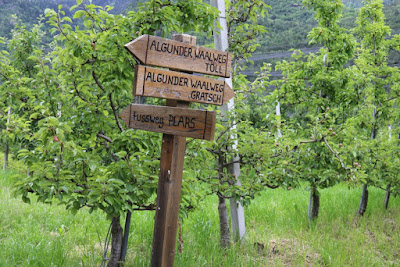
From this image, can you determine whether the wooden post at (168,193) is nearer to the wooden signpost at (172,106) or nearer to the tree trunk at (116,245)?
the wooden signpost at (172,106)

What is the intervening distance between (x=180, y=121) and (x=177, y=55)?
45 cm

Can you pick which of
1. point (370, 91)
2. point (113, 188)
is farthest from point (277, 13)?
point (113, 188)

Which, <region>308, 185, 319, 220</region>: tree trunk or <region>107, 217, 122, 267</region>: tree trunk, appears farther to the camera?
A: <region>308, 185, 319, 220</region>: tree trunk

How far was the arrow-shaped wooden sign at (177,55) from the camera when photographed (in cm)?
246

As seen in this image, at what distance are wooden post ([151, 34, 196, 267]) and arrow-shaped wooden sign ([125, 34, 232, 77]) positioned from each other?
98mm

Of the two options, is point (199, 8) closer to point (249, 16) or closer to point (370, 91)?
point (249, 16)

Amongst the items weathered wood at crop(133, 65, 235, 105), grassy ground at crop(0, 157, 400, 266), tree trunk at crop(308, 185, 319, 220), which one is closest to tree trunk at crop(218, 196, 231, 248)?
grassy ground at crop(0, 157, 400, 266)

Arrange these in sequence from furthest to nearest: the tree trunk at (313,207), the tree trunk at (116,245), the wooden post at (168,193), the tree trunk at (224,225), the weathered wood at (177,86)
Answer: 1. the tree trunk at (313,207)
2. the tree trunk at (224,225)
3. the tree trunk at (116,245)
4. the wooden post at (168,193)
5. the weathered wood at (177,86)

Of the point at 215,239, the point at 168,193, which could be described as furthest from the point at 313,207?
the point at 168,193

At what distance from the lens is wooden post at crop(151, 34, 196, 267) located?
2.59 m

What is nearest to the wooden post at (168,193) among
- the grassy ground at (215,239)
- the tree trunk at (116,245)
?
the tree trunk at (116,245)

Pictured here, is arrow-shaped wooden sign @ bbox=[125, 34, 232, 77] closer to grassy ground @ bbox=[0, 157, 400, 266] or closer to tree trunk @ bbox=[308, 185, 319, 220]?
grassy ground @ bbox=[0, 157, 400, 266]

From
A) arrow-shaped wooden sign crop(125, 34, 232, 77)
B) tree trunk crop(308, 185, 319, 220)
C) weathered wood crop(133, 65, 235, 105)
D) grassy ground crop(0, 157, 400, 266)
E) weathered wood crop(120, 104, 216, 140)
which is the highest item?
arrow-shaped wooden sign crop(125, 34, 232, 77)

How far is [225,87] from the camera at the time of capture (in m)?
2.70
